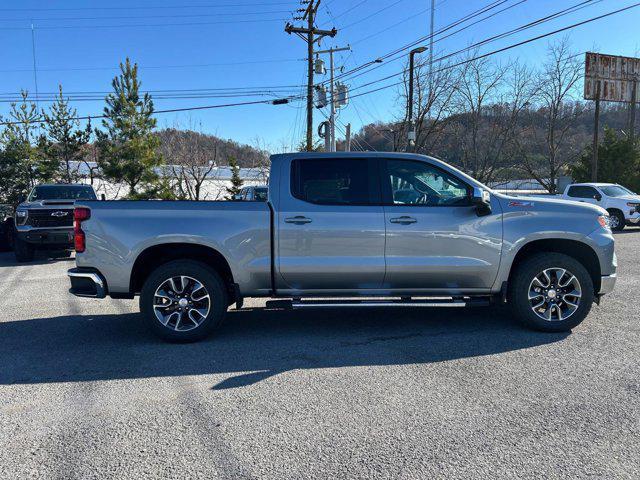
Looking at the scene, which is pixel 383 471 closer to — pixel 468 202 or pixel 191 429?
pixel 191 429

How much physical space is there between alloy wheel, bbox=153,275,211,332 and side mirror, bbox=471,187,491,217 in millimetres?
3021

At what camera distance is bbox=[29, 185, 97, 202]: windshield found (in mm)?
13156

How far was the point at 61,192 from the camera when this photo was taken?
44.0ft

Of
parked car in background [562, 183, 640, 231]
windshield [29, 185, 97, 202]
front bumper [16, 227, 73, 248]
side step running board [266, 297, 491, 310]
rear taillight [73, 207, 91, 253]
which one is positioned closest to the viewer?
rear taillight [73, 207, 91, 253]

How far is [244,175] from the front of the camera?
41031 mm

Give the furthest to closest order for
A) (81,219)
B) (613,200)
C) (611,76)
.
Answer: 1. (611,76)
2. (613,200)
3. (81,219)

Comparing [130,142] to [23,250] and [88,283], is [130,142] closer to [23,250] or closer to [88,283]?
[23,250]

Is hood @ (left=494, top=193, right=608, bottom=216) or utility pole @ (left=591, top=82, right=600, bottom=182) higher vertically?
utility pole @ (left=591, top=82, right=600, bottom=182)

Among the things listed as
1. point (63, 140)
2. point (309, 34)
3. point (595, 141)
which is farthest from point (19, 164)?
point (595, 141)

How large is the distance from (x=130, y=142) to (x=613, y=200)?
1927 centimetres

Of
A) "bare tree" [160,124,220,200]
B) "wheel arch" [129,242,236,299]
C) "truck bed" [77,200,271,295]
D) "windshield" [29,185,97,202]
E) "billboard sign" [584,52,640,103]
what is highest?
"billboard sign" [584,52,640,103]

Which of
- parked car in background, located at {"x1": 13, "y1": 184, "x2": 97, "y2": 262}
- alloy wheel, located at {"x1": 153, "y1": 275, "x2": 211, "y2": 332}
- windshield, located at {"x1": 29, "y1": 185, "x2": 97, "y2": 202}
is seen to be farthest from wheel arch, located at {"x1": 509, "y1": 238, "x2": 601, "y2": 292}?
windshield, located at {"x1": 29, "y1": 185, "x2": 97, "y2": 202}

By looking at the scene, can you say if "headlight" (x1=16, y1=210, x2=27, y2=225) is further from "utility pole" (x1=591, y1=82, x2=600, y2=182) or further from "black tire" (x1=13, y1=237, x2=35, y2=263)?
"utility pole" (x1=591, y1=82, x2=600, y2=182)

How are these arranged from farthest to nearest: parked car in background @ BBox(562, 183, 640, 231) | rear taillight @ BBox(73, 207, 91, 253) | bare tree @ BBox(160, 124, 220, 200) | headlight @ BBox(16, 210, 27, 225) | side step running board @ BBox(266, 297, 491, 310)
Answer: bare tree @ BBox(160, 124, 220, 200) < parked car in background @ BBox(562, 183, 640, 231) < headlight @ BBox(16, 210, 27, 225) < side step running board @ BBox(266, 297, 491, 310) < rear taillight @ BBox(73, 207, 91, 253)
